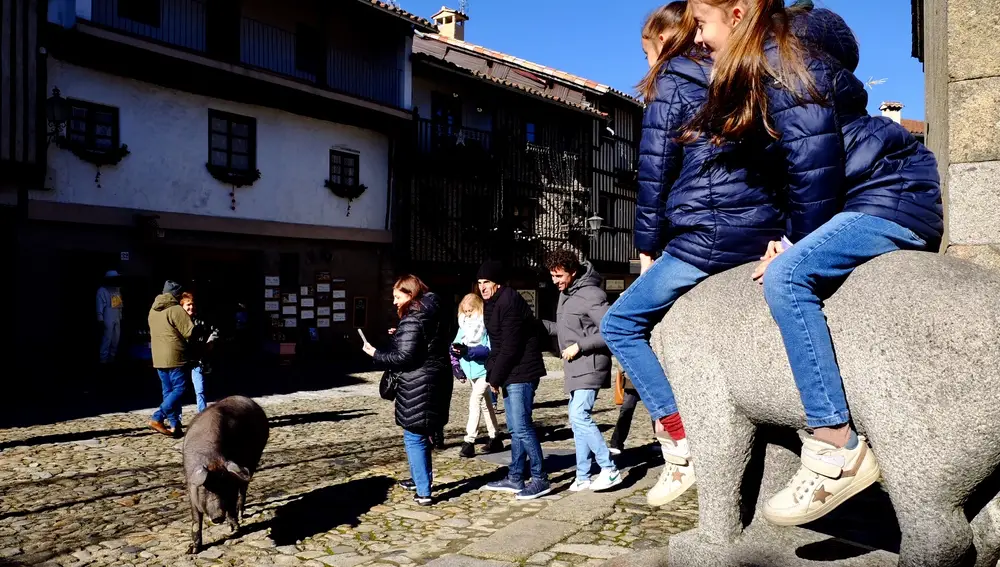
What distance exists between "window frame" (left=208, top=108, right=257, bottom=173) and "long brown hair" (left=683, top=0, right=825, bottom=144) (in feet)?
59.1

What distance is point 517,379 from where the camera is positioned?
23.0 ft

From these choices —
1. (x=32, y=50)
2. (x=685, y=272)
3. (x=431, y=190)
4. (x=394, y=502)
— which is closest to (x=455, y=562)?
(x=394, y=502)

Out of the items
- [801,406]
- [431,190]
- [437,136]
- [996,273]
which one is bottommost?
[801,406]

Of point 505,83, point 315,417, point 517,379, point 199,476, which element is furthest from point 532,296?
point 199,476

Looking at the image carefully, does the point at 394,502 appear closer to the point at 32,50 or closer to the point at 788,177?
the point at 788,177

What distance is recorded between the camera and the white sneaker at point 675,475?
10.5ft

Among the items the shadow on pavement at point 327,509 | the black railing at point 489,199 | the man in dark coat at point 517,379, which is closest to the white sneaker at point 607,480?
the man in dark coat at point 517,379

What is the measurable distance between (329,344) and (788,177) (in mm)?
19717

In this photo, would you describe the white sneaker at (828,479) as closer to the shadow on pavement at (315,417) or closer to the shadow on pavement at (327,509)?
the shadow on pavement at (327,509)

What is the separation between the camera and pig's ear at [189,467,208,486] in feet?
18.1

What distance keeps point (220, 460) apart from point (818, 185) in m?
4.54

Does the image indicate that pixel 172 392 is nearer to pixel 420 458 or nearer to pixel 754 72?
pixel 420 458

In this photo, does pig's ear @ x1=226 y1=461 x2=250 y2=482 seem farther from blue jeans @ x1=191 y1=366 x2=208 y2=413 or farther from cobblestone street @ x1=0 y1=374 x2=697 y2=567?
blue jeans @ x1=191 y1=366 x2=208 y2=413

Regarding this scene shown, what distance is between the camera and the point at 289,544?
5598mm
